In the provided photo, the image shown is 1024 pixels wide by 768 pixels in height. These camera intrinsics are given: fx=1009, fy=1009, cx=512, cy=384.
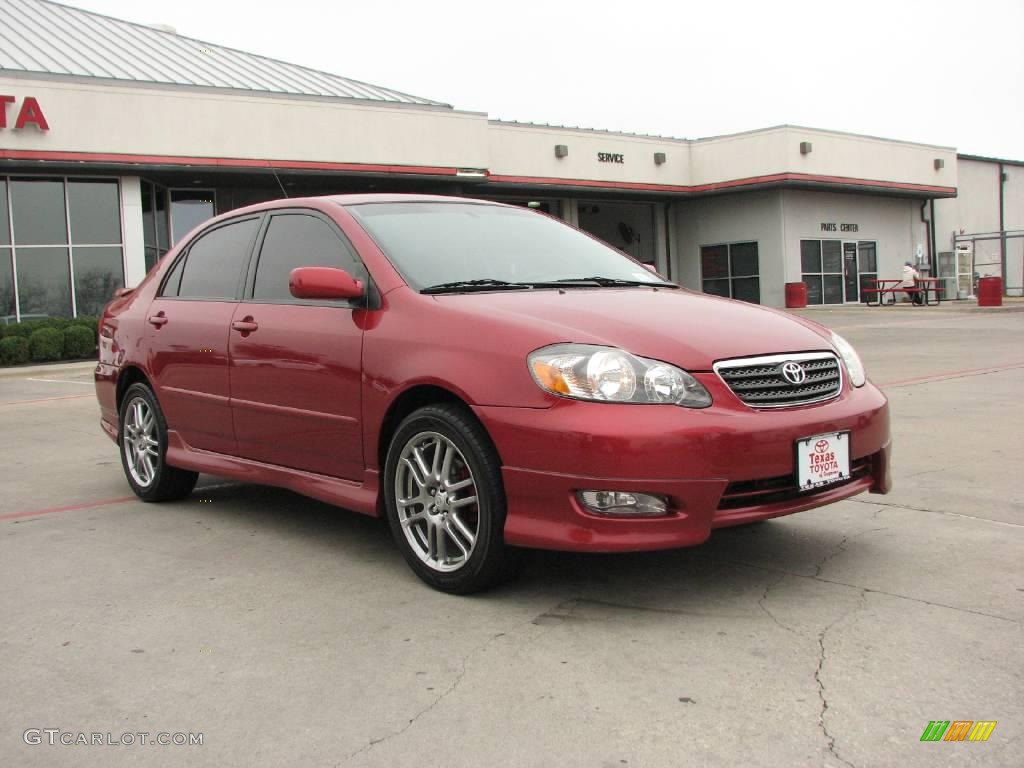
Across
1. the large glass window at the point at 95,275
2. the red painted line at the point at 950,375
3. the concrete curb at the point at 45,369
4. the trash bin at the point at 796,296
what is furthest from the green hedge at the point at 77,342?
the trash bin at the point at 796,296

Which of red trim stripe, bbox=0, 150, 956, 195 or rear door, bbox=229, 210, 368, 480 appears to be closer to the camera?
rear door, bbox=229, 210, 368, 480

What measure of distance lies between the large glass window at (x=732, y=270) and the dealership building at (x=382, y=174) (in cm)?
6

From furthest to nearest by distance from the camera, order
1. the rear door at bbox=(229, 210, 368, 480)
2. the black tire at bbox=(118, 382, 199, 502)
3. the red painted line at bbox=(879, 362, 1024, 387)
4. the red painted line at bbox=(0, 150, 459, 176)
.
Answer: the red painted line at bbox=(0, 150, 459, 176)
the red painted line at bbox=(879, 362, 1024, 387)
the black tire at bbox=(118, 382, 199, 502)
the rear door at bbox=(229, 210, 368, 480)

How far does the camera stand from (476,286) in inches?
170

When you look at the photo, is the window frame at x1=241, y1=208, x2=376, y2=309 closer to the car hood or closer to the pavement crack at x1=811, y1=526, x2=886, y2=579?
the car hood

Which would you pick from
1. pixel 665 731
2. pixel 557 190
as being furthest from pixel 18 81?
pixel 665 731

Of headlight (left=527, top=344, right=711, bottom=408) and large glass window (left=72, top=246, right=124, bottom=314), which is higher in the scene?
large glass window (left=72, top=246, right=124, bottom=314)

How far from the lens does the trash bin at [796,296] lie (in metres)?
32.4

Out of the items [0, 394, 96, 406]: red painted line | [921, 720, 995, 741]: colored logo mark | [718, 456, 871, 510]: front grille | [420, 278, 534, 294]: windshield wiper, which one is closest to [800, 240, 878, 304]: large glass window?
[0, 394, 96, 406]: red painted line

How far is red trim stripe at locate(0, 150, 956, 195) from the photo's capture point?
21.9m

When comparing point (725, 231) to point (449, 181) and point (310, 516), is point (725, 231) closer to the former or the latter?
point (449, 181)

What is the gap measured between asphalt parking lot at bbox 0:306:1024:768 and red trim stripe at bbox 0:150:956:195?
18.4m

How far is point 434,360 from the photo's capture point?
12.8 feet

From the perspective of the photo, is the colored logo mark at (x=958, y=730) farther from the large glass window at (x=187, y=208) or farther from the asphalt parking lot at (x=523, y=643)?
the large glass window at (x=187, y=208)
